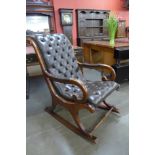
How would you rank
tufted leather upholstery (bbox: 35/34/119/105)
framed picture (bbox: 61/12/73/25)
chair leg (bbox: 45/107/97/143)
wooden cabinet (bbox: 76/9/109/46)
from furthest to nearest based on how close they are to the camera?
wooden cabinet (bbox: 76/9/109/46) < framed picture (bbox: 61/12/73/25) < tufted leather upholstery (bbox: 35/34/119/105) < chair leg (bbox: 45/107/97/143)

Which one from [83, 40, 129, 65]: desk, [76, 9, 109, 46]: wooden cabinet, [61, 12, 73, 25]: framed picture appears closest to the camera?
[83, 40, 129, 65]: desk

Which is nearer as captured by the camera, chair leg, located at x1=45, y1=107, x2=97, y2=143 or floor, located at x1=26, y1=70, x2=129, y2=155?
floor, located at x1=26, y1=70, x2=129, y2=155

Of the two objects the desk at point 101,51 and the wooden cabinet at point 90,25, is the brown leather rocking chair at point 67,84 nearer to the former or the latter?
the desk at point 101,51

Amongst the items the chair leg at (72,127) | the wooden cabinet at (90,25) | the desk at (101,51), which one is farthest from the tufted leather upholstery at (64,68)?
the wooden cabinet at (90,25)

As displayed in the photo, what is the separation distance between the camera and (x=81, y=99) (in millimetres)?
1873

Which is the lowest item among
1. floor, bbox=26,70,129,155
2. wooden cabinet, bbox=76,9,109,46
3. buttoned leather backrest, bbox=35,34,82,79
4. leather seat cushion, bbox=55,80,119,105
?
floor, bbox=26,70,129,155

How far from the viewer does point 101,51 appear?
3861 mm

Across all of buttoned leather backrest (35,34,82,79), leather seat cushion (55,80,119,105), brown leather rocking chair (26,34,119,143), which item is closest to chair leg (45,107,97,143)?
brown leather rocking chair (26,34,119,143)

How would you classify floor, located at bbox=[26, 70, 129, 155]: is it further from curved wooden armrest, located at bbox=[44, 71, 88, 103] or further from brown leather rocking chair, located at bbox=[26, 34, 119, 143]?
curved wooden armrest, located at bbox=[44, 71, 88, 103]

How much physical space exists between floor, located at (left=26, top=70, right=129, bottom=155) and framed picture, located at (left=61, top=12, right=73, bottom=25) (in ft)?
10.3

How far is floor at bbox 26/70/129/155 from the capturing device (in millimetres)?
1738

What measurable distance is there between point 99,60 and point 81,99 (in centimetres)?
297
